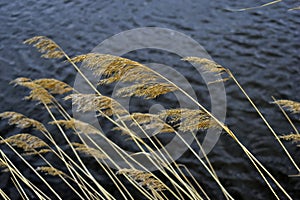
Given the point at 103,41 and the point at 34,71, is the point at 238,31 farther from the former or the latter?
the point at 34,71

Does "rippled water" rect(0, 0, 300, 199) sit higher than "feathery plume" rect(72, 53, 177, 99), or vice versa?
"feathery plume" rect(72, 53, 177, 99)

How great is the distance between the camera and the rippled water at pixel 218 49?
6.56 meters

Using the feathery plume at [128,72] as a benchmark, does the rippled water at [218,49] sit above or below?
below

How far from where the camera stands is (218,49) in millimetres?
9211

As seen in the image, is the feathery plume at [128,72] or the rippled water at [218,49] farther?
the rippled water at [218,49]

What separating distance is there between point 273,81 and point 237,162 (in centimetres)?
247

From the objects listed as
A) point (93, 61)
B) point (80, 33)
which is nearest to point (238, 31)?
point (80, 33)

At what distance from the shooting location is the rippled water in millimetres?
6562

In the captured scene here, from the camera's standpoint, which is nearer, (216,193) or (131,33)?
(216,193)

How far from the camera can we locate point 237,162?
6.55m

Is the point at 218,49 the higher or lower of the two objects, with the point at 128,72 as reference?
lower

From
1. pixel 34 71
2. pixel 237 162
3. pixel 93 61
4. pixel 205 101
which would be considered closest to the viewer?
pixel 93 61

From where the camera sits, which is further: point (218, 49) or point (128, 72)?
point (218, 49)

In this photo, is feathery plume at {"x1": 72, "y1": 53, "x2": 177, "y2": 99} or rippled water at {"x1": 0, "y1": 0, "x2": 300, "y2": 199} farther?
rippled water at {"x1": 0, "y1": 0, "x2": 300, "y2": 199}
